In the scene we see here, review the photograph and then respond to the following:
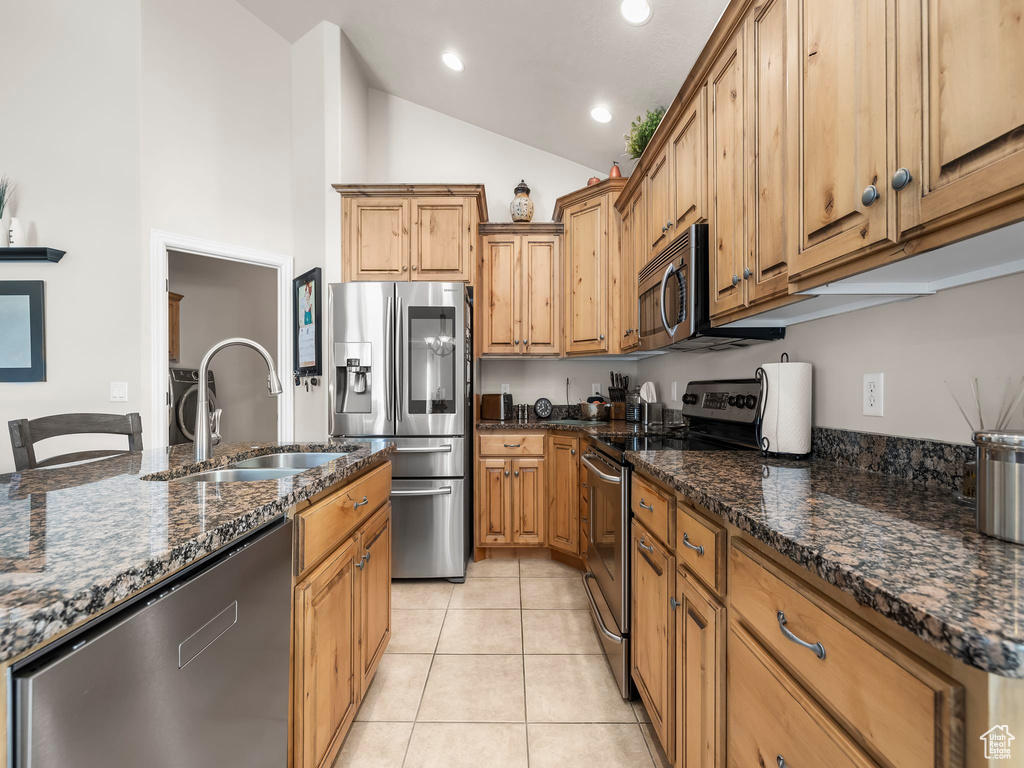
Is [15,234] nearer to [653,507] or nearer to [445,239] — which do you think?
[445,239]

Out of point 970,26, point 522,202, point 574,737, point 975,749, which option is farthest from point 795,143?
A: point 522,202

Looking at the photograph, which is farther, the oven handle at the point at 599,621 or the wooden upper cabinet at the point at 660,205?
the wooden upper cabinet at the point at 660,205

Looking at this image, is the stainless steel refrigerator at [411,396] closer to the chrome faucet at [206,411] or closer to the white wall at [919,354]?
the chrome faucet at [206,411]

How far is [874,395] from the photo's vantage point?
1.32 metres

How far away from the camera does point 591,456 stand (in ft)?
7.40

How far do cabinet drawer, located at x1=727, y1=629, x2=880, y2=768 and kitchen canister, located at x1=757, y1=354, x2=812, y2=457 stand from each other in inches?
30.6

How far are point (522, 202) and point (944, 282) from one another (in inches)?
110

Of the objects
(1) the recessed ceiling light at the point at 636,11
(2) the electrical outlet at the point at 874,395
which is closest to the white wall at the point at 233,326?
(1) the recessed ceiling light at the point at 636,11

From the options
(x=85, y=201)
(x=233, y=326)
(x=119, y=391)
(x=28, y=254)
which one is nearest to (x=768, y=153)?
(x=119, y=391)

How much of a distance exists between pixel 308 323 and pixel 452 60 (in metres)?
2.02

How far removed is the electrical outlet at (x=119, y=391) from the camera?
2686mm

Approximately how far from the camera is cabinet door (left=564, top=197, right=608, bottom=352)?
321cm

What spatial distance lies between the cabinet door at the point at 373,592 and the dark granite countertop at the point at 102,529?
0.41 m

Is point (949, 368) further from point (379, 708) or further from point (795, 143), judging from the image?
point (379, 708)
